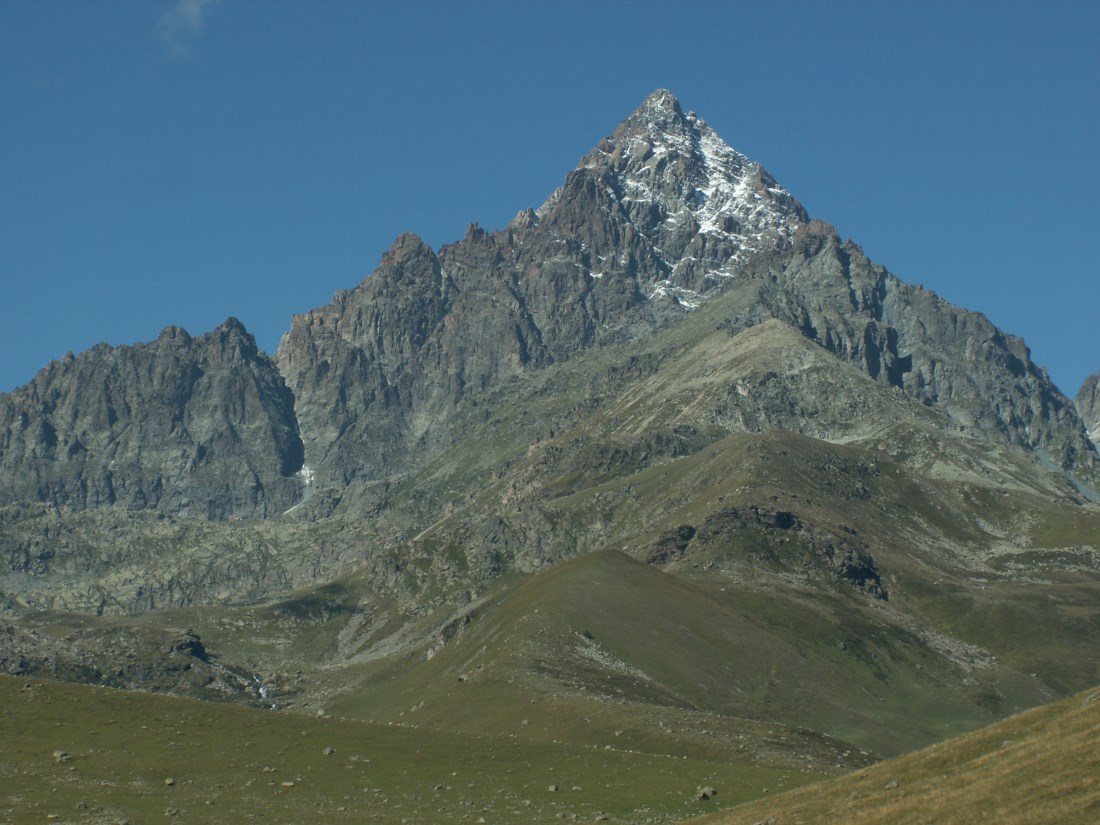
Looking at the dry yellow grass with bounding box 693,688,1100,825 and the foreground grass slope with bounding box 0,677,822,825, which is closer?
the dry yellow grass with bounding box 693,688,1100,825

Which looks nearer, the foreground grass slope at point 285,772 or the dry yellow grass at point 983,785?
the dry yellow grass at point 983,785

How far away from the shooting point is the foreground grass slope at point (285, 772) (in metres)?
68.9

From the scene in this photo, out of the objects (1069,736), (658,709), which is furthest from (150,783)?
(658,709)

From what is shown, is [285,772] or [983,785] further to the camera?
[285,772]

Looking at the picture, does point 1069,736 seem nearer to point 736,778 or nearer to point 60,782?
point 736,778

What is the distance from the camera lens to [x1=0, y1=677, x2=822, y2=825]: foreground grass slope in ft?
226

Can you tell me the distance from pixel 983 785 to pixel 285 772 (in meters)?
41.7

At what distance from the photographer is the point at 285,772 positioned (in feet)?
261

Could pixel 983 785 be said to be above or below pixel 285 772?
above

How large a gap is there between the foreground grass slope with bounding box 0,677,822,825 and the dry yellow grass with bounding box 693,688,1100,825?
13.2 meters

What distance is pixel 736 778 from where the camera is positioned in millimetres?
96125

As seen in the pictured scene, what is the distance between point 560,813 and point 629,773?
17106 millimetres

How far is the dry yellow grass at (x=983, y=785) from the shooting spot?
5200cm

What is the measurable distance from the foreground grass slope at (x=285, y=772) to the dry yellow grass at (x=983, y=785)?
13.2 metres
